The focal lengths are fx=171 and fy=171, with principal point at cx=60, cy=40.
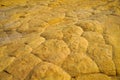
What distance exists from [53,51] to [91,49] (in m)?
0.55

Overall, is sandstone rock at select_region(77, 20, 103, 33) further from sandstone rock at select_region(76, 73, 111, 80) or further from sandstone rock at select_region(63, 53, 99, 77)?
sandstone rock at select_region(76, 73, 111, 80)

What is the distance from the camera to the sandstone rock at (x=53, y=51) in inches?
93.8

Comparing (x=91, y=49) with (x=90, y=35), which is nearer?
(x=91, y=49)

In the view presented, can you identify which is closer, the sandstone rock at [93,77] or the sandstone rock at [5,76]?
the sandstone rock at [93,77]

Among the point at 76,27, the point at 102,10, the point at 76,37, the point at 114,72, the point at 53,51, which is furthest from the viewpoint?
the point at 102,10

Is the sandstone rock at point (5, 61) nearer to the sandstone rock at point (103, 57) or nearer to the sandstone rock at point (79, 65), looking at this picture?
the sandstone rock at point (79, 65)

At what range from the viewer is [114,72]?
2.16 m

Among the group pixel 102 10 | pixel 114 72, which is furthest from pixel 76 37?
pixel 102 10

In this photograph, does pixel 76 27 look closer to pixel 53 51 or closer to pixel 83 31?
pixel 83 31

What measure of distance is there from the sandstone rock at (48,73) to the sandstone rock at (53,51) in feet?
0.37

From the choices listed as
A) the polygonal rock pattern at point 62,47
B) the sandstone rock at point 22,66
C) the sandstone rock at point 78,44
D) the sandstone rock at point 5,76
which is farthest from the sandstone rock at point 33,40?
the sandstone rock at point 5,76

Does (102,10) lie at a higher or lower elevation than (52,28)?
higher

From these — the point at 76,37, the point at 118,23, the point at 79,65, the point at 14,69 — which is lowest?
the point at 14,69

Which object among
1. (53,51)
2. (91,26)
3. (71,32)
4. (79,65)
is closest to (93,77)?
Answer: (79,65)
